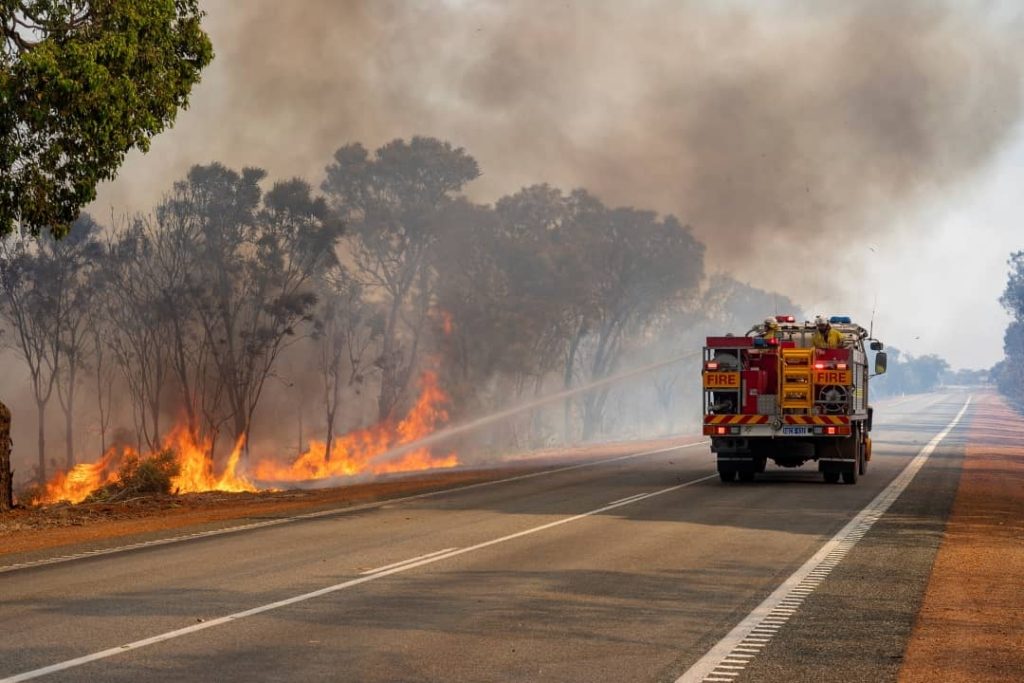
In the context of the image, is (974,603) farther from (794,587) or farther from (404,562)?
(404,562)

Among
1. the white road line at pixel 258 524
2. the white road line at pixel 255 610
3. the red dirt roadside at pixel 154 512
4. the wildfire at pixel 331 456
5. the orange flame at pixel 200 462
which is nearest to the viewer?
the white road line at pixel 255 610

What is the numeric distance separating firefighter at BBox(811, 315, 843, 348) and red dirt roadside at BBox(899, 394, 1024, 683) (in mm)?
4023

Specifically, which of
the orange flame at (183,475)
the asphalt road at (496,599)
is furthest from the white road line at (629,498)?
the orange flame at (183,475)

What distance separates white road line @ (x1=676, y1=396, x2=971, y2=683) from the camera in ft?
25.4

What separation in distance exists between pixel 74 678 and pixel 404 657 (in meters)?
1.93

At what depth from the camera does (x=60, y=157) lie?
63.2 feet

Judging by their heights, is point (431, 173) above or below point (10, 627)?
above

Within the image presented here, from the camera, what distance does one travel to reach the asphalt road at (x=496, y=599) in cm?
774

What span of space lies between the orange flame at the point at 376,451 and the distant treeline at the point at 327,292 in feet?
3.66

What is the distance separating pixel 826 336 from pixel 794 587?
14.2 meters

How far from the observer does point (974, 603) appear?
1047cm

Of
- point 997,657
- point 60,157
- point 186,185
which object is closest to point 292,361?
point 186,185

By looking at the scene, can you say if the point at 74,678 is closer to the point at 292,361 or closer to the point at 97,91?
the point at 97,91

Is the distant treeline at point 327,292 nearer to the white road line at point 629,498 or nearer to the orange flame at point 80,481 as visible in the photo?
the orange flame at point 80,481
